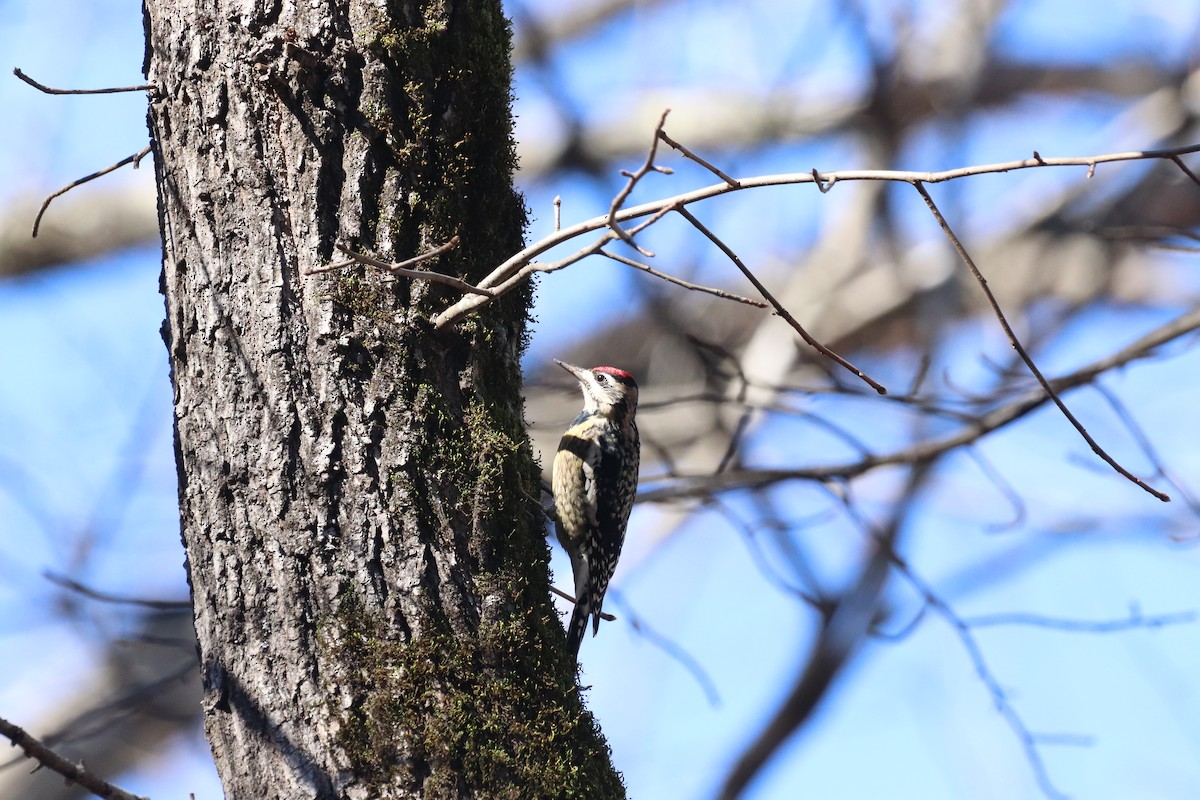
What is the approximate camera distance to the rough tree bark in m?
2.28

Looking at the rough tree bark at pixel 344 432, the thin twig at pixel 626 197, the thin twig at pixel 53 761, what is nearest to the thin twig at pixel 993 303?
the thin twig at pixel 626 197

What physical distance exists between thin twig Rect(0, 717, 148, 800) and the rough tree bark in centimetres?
29

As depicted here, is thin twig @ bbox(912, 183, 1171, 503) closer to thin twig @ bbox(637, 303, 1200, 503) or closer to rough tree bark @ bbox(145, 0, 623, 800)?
rough tree bark @ bbox(145, 0, 623, 800)

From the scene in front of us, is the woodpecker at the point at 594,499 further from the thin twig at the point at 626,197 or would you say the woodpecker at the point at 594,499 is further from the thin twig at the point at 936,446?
the thin twig at the point at 626,197

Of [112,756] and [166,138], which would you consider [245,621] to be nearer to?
[166,138]

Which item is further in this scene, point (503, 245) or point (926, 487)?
point (926, 487)

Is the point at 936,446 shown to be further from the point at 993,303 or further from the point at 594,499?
the point at 993,303

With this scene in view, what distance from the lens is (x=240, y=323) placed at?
2463 millimetres

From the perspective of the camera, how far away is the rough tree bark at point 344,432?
2.28 meters

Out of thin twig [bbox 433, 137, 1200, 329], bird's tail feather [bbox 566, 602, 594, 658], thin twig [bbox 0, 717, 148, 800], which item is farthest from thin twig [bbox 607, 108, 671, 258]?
bird's tail feather [bbox 566, 602, 594, 658]

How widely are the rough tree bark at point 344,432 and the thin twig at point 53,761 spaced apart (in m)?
0.29

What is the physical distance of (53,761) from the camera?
1.98 meters

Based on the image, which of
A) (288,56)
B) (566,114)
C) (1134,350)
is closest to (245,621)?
(288,56)

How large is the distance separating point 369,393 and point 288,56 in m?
0.80
